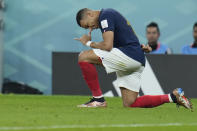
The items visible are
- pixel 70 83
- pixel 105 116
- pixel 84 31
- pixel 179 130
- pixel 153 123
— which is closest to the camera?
pixel 179 130

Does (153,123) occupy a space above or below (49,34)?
below

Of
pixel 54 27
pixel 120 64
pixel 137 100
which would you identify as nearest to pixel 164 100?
pixel 137 100

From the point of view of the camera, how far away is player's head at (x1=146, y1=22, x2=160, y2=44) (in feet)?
42.5

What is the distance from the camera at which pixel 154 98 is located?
8180 millimetres

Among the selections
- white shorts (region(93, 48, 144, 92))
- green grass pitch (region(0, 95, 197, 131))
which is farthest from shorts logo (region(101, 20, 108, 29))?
green grass pitch (region(0, 95, 197, 131))

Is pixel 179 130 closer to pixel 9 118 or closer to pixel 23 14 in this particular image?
pixel 9 118

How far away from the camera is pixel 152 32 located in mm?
13008

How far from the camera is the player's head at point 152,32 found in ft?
42.5

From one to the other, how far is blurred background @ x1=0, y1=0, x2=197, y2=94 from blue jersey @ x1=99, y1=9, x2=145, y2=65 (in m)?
6.08

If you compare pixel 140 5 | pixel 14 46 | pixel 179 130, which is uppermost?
pixel 140 5

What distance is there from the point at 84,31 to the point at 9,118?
8.05 m

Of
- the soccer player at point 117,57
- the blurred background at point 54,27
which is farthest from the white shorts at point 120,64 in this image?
the blurred background at point 54,27

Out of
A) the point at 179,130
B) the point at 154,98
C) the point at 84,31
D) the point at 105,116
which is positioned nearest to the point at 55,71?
the point at 84,31

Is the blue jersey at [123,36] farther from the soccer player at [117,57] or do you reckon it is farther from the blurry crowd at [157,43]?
the blurry crowd at [157,43]
